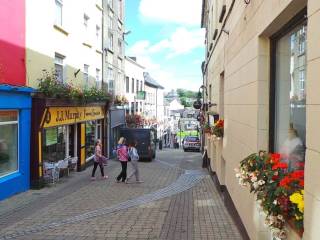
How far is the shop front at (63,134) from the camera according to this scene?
48.0ft

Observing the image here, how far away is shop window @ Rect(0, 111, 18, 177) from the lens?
42.0ft

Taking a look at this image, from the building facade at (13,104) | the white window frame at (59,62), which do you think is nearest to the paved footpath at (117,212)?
the building facade at (13,104)

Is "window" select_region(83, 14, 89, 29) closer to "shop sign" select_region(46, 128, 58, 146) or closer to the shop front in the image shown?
the shop front

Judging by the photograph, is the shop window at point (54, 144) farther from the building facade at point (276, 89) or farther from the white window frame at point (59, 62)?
the building facade at point (276, 89)

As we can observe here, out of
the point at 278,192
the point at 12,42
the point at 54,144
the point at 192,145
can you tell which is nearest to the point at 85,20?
the point at 54,144

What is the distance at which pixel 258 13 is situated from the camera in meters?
6.77

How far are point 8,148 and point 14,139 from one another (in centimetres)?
43

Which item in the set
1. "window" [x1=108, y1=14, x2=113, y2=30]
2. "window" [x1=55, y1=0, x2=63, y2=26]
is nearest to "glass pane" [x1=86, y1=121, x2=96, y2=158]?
"window" [x1=55, y1=0, x2=63, y2=26]

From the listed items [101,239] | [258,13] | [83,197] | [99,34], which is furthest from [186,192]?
[99,34]

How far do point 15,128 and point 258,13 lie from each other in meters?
9.02

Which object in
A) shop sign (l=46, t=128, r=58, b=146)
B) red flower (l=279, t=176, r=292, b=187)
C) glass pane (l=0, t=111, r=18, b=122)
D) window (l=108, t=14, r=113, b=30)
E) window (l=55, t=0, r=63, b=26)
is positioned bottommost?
shop sign (l=46, t=128, r=58, b=146)

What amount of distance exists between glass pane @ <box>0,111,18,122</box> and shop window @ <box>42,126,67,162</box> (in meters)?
2.16

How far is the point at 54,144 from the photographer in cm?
1705

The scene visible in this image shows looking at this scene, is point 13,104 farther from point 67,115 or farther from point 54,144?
point 67,115
